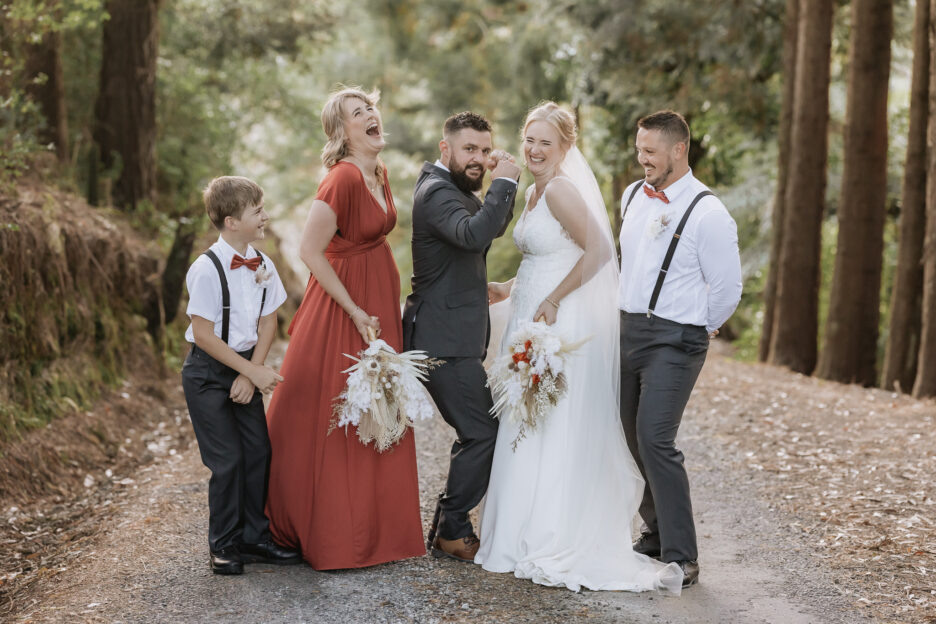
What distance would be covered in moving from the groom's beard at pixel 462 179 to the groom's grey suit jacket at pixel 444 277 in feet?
0.11

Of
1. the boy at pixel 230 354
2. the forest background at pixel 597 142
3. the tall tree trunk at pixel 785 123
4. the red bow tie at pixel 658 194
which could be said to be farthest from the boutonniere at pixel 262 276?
the tall tree trunk at pixel 785 123

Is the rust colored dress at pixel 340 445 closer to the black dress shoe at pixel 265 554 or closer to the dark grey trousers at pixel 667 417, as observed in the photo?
the black dress shoe at pixel 265 554

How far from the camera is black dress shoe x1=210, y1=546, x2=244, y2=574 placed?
5273 millimetres

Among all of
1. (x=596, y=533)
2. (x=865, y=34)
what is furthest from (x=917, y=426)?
(x=865, y=34)

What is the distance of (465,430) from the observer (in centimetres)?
556

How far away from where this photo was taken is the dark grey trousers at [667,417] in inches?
209

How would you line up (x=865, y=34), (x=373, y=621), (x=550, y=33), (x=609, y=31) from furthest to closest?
(x=550, y=33), (x=609, y=31), (x=865, y=34), (x=373, y=621)

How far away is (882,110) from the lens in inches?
506

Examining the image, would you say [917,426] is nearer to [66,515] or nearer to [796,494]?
[796,494]

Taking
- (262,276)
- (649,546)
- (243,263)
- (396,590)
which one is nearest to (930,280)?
(649,546)

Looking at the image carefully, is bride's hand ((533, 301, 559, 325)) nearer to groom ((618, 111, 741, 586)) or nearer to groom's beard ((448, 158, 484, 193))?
groom ((618, 111, 741, 586))

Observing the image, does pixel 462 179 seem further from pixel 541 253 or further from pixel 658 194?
pixel 658 194

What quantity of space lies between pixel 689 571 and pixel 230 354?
109 inches

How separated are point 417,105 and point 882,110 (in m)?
21.1
